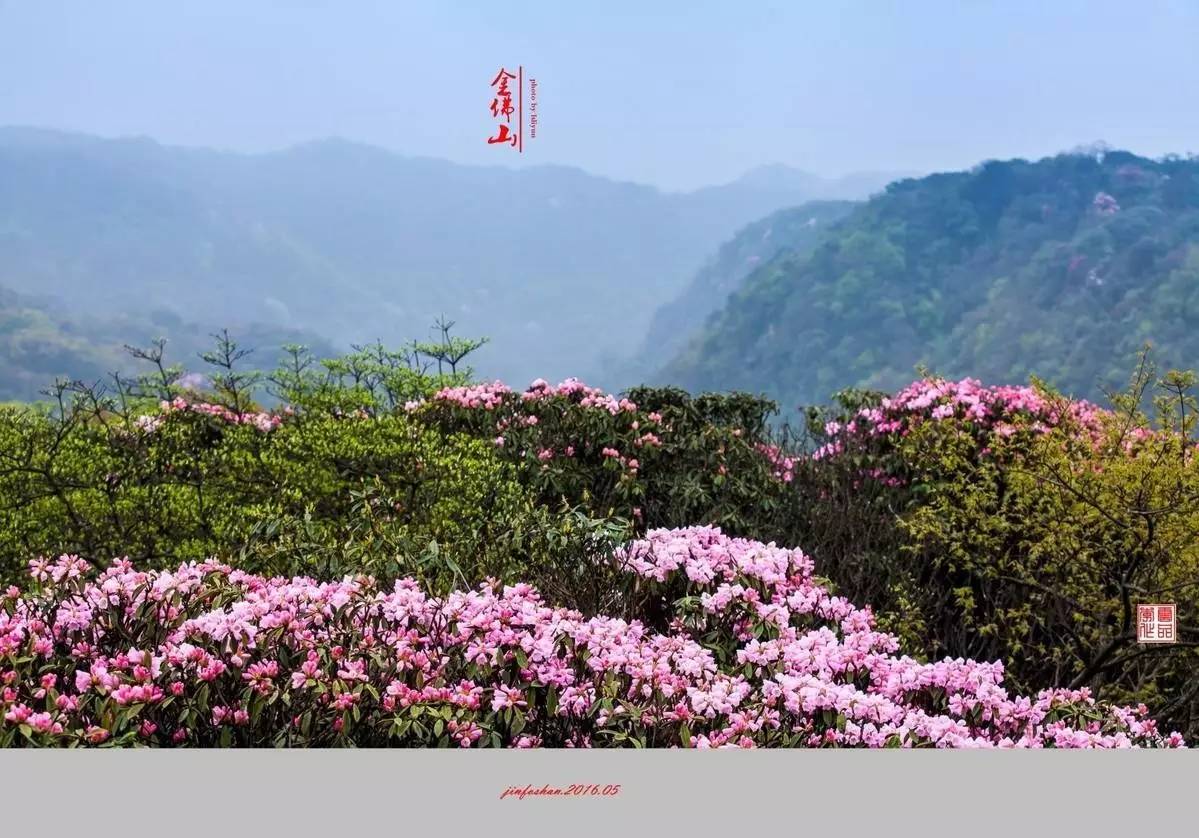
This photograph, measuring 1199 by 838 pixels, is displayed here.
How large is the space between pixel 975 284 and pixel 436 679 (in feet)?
165

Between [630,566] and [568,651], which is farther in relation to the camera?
[630,566]

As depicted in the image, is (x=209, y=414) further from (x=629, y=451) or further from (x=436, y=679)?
(x=436, y=679)

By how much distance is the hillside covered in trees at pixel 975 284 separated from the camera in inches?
1742

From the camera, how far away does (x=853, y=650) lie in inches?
160

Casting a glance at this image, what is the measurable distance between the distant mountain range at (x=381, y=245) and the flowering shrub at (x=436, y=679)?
51.9 meters

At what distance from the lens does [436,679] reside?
332cm

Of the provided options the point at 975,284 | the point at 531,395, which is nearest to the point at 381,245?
the point at 975,284

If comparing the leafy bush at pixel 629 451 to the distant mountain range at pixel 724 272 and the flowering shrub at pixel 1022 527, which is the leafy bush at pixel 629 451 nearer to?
the flowering shrub at pixel 1022 527

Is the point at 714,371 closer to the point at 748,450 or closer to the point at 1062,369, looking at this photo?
the point at 1062,369

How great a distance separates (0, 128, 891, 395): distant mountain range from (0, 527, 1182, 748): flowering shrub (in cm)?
5192

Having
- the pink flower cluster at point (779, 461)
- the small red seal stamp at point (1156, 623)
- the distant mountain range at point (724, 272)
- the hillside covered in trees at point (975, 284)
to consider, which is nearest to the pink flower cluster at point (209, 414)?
the pink flower cluster at point (779, 461)

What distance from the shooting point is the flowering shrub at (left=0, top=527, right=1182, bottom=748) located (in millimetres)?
3180
